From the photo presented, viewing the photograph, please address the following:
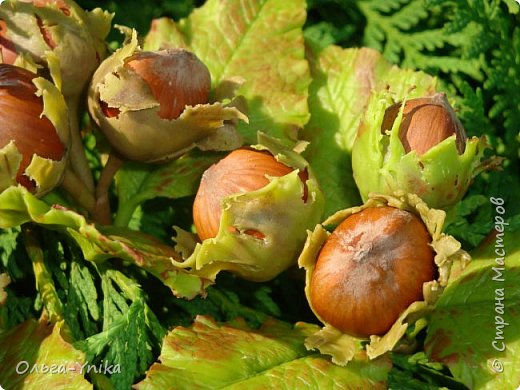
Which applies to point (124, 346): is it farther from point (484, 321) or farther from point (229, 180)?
point (484, 321)

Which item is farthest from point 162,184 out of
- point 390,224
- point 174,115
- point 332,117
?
point 390,224

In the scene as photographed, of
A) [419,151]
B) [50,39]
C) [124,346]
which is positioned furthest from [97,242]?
[419,151]

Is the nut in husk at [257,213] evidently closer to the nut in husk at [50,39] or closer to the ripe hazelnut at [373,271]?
the ripe hazelnut at [373,271]

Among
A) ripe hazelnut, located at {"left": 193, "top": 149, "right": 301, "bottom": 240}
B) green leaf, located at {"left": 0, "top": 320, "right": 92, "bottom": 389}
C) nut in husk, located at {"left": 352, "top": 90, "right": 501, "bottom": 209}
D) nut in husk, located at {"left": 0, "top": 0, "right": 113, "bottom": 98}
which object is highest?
nut in husk, located at {"left": 0, "top": 0, "right": 113, "bottom": 98}

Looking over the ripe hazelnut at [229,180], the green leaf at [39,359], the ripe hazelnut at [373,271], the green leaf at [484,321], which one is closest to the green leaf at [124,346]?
the green leaf at [39,359]

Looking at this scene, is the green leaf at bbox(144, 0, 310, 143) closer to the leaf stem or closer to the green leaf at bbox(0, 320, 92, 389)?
the leaf stem

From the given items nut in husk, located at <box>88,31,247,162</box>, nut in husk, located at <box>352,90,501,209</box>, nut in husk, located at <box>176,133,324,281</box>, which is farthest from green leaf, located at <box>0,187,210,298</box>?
nut in husk, located at <box>352,90,501,209</box>
